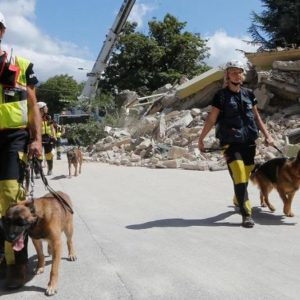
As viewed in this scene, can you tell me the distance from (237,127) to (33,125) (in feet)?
9.93

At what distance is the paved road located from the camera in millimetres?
3963

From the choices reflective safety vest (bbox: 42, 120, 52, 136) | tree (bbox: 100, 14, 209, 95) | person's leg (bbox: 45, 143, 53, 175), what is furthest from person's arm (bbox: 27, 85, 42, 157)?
tree (bbox: 100, 14, 209, 95)

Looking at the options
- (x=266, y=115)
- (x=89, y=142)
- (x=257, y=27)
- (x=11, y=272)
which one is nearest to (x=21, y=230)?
(x=11, y=272)

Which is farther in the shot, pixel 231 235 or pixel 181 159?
pixel 181 159

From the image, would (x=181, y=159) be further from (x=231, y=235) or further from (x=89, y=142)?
(x=89, y=142)

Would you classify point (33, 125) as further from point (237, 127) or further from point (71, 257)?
point (237, 127)

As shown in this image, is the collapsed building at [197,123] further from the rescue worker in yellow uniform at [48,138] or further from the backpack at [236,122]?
the backpack at [236,122]

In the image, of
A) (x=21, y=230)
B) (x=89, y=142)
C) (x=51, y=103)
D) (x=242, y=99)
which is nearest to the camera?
(x=21, y=230)

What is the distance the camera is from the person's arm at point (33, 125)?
4266mm

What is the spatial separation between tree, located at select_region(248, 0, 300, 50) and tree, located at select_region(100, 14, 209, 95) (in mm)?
13094

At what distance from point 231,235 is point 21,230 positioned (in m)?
2.84

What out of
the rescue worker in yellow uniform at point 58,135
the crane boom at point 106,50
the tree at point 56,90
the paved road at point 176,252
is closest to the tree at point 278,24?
the crane boom at point 106,50

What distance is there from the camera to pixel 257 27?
109 ft

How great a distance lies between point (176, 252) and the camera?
5.08 meters
